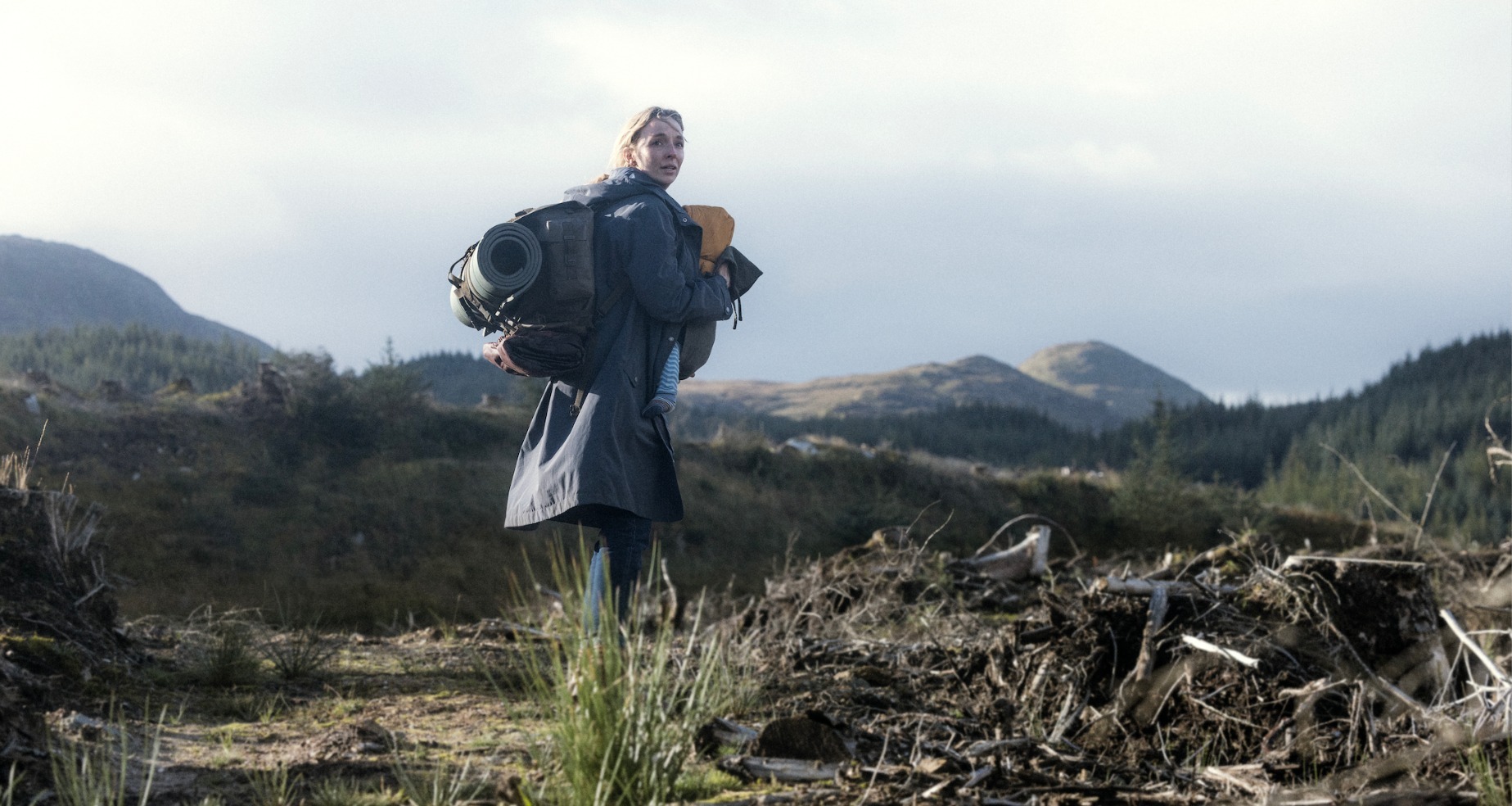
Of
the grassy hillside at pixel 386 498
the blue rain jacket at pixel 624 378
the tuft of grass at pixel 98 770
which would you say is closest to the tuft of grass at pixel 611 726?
the tuft of grass at pixel 98 770

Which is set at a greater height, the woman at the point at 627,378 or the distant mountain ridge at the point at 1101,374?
the distant mountain ridge at the point at 1101,374

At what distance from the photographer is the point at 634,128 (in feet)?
12.0

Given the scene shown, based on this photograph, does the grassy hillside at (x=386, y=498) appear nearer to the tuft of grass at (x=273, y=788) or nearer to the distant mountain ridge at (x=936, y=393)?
the tuft of grass at (x=273, y=788)

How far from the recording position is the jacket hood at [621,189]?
3.55 metres

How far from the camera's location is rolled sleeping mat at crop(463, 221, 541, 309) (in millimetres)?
3336

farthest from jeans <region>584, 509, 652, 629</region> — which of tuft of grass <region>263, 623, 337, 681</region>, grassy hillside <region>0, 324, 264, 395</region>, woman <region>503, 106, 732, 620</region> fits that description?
grassy hillside <region>0, 324, 264, 395</region>

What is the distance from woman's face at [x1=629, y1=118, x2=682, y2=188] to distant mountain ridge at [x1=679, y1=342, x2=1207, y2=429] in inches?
3243

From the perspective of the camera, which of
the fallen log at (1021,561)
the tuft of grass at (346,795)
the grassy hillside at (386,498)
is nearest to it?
the tuft of grass at (346,795)

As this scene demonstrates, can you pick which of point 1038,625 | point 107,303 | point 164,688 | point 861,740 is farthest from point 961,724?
point 107,303

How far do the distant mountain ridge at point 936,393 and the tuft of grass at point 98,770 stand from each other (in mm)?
83006

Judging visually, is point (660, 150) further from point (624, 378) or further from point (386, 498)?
point (386, 498)

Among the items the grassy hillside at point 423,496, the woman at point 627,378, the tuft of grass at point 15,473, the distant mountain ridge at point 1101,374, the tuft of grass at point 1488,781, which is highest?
the distant mountain ridge at point 1101,374

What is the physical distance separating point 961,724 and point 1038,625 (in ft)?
2.58

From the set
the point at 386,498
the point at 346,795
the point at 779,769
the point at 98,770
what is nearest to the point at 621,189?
the point at 779,769
